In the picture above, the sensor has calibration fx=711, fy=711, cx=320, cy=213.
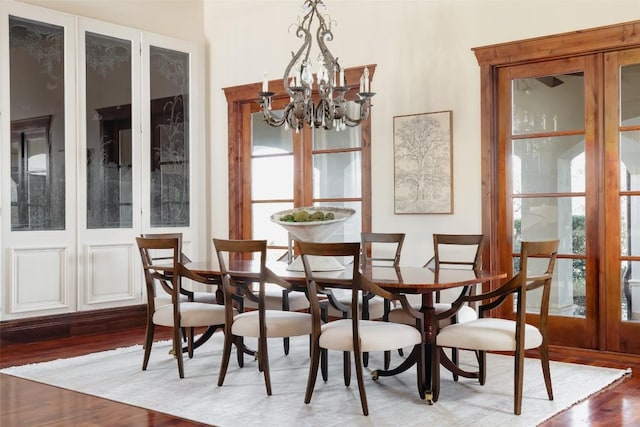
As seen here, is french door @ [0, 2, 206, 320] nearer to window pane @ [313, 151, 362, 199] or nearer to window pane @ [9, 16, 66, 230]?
window pane @ [9, 16, 66, 230]

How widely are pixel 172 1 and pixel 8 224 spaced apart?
9.20 feet

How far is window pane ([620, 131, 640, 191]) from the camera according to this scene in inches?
190

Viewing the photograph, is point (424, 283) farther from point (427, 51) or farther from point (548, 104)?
point (427, 51)

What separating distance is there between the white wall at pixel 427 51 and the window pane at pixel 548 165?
31cm

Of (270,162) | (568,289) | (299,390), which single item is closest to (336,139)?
(270,162)

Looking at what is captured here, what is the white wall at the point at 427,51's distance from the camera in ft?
17.0

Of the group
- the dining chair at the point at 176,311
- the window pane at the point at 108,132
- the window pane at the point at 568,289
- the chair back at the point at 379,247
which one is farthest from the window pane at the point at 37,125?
the window pane at the point at 568,289

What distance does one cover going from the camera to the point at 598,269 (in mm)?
4961

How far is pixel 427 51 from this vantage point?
573 cm

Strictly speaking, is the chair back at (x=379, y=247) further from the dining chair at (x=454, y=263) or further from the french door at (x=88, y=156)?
the french door at (x=88, y=156)

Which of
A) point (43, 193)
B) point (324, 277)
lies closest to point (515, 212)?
point (324, 277)

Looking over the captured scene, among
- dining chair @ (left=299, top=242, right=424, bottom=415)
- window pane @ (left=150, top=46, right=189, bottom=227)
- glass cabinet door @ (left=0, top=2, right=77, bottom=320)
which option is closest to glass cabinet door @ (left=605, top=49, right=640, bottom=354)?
dining chair @ (left=299, top=242, right=424, bottom=415)

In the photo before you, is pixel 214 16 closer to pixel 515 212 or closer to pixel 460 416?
pixel 515 212

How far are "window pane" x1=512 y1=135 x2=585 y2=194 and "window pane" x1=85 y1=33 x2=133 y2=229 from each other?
3.46 metres
